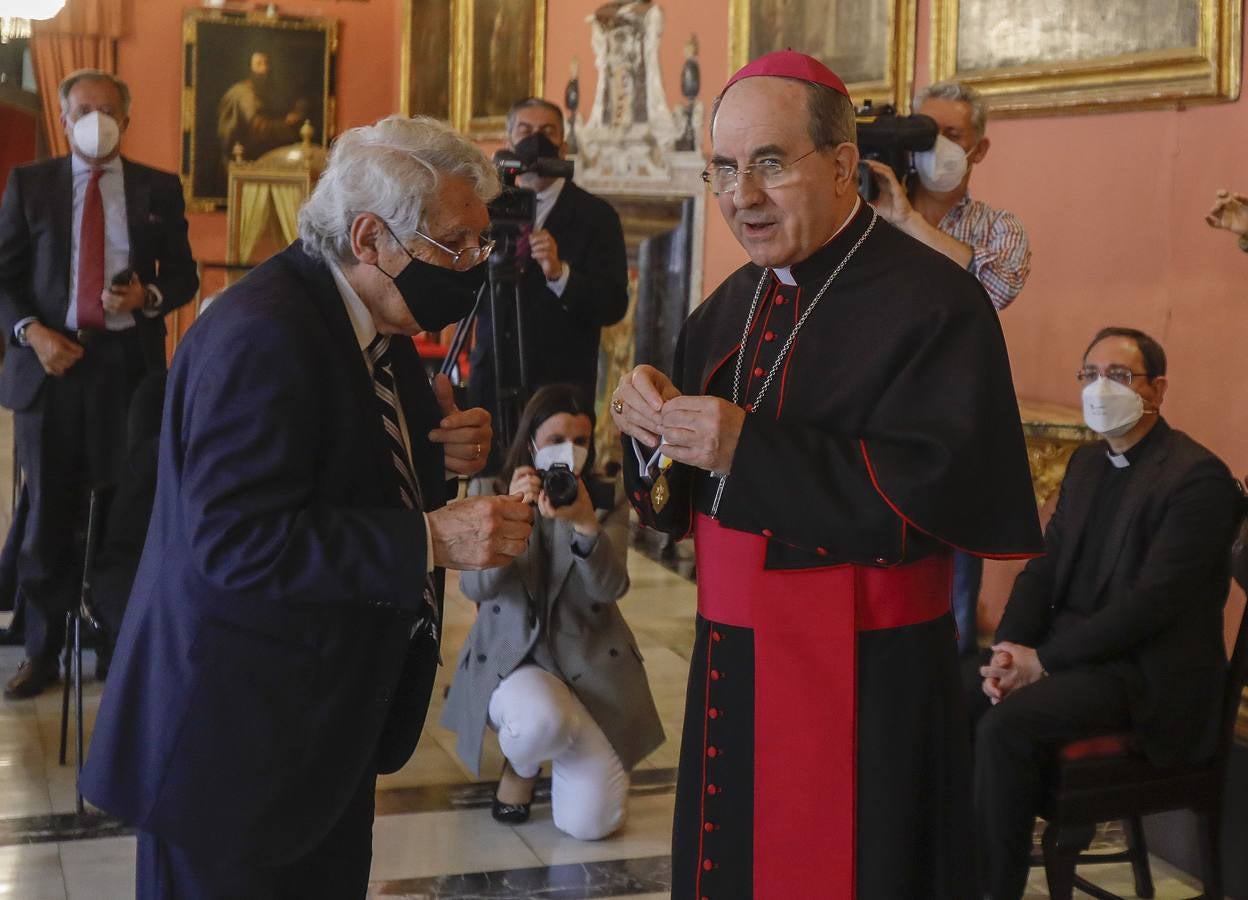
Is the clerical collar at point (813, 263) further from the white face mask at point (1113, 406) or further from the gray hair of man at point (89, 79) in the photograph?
the gray hair of man at point (89, 79)

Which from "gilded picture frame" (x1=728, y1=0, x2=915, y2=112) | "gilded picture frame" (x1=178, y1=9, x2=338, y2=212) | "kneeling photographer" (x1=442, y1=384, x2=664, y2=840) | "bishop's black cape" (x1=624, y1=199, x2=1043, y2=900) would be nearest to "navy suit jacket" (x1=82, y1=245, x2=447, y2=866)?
"bishop's black cape" (x1=624, y1=199, x2=1043, y2=900)

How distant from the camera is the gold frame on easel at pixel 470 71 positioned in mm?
10859

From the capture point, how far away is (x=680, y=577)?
7836 mm

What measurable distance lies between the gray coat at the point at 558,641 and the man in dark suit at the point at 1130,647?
1051mm

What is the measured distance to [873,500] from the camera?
2248mm

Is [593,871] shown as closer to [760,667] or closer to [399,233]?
[760,667]

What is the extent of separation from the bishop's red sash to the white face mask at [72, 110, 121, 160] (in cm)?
361

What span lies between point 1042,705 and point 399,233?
2063mm

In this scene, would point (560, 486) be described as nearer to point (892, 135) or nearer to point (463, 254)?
point (463, 254)

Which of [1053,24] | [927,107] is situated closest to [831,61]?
[1053,24]

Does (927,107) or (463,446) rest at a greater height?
(927,107)

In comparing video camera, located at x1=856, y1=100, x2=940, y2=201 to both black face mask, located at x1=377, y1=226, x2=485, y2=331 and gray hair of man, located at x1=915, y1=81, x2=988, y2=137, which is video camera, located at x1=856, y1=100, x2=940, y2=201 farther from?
black face mask, located at x1=377, y1=226, x2=485, y2=331

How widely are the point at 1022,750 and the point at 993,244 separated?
62.1 inches

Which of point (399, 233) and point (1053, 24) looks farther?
point (1053, 24)
